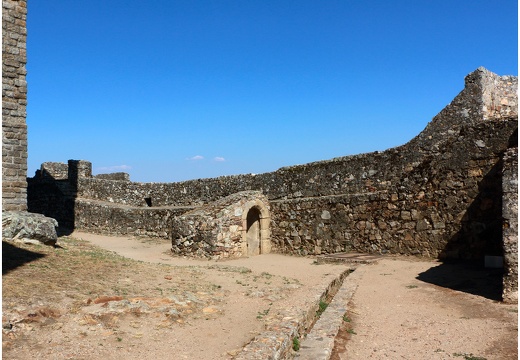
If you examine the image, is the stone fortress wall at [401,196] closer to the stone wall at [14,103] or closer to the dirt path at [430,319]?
the dirt path at [430,319]

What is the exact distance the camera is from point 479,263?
8.77m

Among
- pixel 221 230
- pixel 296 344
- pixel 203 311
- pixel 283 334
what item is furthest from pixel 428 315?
pixel 221 230

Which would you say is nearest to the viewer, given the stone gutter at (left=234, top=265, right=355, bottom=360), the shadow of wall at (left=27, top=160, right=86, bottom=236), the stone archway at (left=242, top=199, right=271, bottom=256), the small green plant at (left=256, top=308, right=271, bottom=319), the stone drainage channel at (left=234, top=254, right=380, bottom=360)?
the stone gutter at (left=234, top=265, right=355, bottom=360)

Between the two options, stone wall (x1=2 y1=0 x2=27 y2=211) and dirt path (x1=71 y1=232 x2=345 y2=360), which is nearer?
dirt path (x1=71 y1=232 x2=345 y2=360)

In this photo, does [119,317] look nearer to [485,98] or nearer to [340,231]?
[340,231]

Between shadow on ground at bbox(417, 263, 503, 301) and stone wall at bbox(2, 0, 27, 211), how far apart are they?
387 inches

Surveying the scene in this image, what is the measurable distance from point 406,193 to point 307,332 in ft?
19.2

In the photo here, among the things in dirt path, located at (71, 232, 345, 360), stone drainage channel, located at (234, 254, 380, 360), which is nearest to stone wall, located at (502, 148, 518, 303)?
stone drainage channel, located at (234, 254, 380, 360)

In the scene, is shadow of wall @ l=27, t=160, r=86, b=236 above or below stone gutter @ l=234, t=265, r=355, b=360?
above

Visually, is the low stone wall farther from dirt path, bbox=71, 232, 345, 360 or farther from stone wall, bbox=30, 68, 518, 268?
stone wall, bbox=30, 68, 518, 268

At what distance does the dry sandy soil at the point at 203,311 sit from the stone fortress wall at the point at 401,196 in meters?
1.26

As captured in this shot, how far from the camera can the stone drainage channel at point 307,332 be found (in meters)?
4.13

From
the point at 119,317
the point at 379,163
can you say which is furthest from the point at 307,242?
the point at 119,317

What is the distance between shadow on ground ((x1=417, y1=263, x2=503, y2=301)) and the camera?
6.69 m
